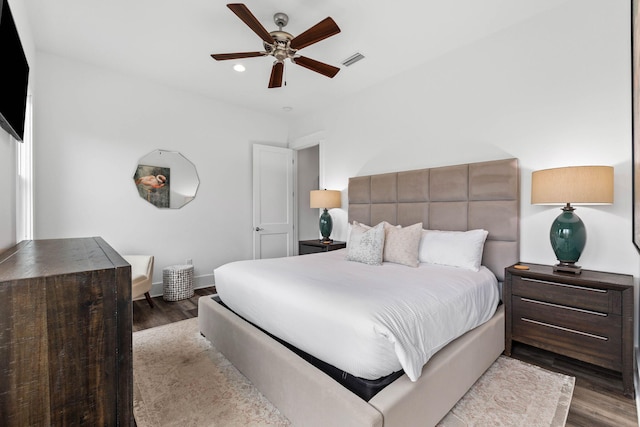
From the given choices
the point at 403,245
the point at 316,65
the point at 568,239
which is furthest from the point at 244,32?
the point at 568,239

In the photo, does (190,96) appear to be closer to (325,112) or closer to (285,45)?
(325,112)

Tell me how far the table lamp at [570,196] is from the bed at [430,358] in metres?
0.37

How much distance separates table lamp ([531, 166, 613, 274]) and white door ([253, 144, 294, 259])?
12.0 ft

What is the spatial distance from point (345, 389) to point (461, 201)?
2.28 m

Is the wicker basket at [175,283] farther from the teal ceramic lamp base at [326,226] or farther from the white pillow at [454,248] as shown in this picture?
the white pillow at [454,248]

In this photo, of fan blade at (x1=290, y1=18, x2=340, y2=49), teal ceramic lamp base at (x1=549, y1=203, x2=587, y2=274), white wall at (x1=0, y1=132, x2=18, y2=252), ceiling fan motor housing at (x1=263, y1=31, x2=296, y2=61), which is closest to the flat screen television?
white wall at (x1=0, y1=132, x2=18, y2=252)

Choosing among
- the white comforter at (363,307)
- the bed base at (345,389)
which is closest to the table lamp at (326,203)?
the white comforter at (363,307)

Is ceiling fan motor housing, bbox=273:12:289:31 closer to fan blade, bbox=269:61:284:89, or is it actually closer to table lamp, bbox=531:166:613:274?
fan blade, bbox=269:61:284:89

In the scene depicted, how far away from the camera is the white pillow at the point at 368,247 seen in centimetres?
271

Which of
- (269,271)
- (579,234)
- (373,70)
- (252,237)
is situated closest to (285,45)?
(373,70)

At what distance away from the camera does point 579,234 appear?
2143 mm

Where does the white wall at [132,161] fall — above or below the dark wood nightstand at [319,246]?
above

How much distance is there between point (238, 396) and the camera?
5.98 ft

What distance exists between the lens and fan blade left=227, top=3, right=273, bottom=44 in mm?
1879
